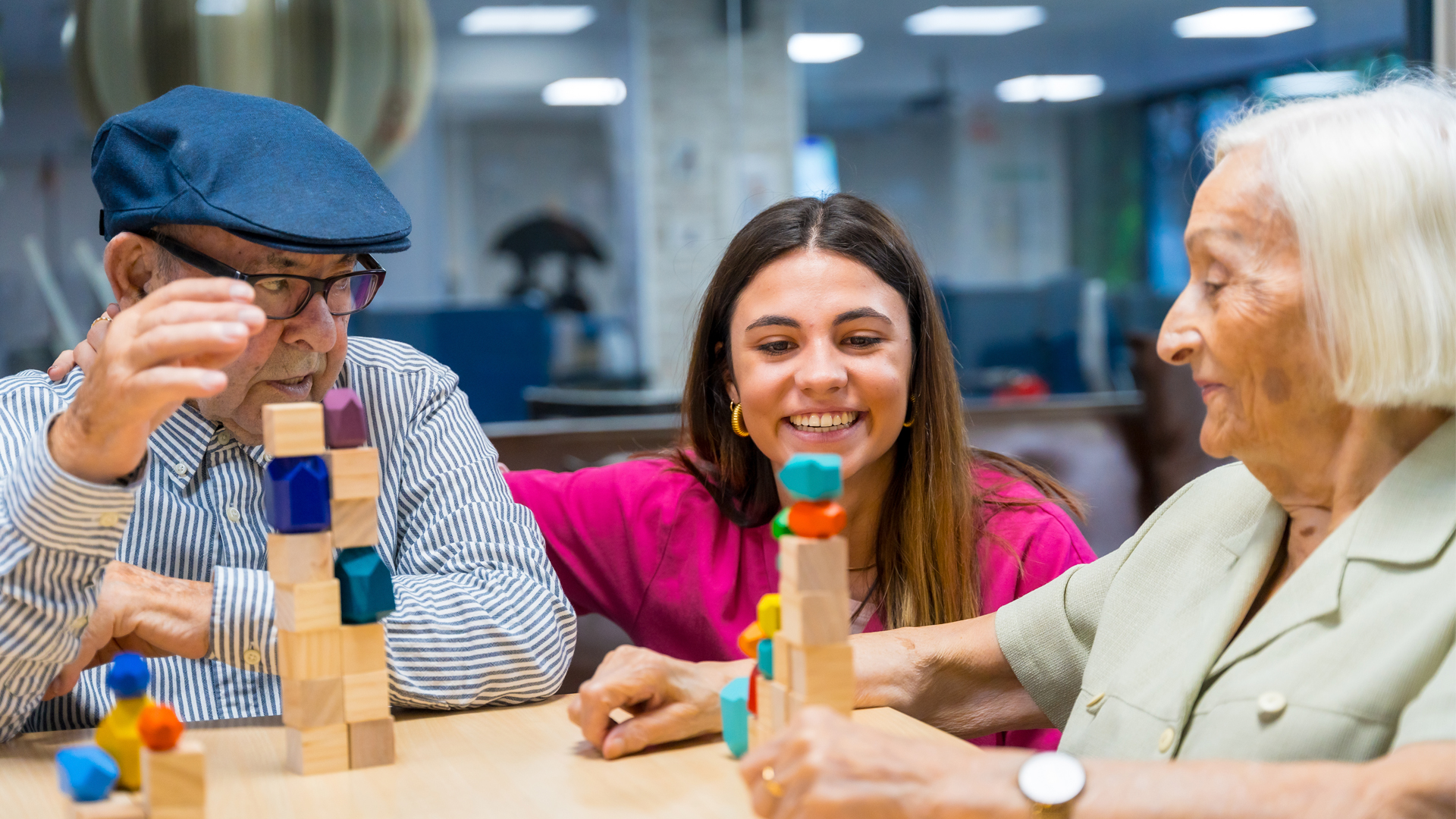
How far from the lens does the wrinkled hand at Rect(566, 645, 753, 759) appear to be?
125 centimetres

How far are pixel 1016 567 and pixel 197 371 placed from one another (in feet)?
3.79

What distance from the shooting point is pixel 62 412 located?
117 centimetres

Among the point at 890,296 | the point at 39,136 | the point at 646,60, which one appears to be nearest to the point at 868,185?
the point at 646,60

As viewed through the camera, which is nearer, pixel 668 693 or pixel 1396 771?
pixel 1396 771

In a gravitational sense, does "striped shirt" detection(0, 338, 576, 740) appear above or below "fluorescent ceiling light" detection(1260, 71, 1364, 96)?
below

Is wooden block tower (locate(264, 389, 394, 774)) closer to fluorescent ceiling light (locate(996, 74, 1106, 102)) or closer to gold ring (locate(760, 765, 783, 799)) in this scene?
gold ring (locate(760, 765, 783, 799))

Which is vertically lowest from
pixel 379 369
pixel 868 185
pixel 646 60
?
pixel 379 369

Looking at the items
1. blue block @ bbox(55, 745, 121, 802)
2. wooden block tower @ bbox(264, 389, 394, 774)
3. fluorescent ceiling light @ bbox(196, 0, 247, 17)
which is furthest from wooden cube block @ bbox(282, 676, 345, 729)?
fluorescent ceiling light @ bbox(196, 0, 247, 17)

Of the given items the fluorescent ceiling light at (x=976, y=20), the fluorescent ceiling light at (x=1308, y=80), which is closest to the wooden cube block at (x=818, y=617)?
the fluorescent ceiling light at (x=1308, y=80)

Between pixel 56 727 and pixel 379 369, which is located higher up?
pixel 379 369

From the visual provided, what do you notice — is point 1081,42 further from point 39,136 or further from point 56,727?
point 56,727

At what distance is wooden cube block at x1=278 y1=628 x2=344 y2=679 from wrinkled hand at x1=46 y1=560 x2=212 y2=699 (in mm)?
203

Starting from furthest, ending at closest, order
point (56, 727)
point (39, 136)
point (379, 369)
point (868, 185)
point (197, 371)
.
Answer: point (868, 185) < point (39, 136) < point (379, 369) < point (56, 727) < point (197, 371)

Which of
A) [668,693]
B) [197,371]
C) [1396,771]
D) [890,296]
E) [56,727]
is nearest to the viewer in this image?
[1396,771]
